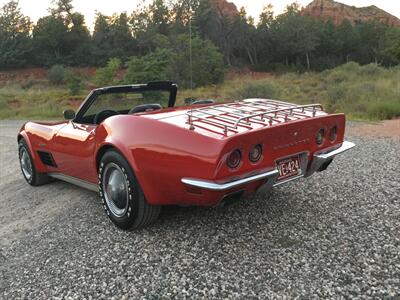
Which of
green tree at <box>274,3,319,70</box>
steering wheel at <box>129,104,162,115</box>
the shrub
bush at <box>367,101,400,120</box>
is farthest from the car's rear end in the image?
green tree at <box>274,3,319,70</box>

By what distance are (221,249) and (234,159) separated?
2.34ft

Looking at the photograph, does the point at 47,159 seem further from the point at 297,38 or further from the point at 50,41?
the point at 50,41

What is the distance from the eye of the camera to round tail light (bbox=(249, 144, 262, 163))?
2.96 metres

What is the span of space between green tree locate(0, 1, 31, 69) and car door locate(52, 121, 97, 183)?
61.7m

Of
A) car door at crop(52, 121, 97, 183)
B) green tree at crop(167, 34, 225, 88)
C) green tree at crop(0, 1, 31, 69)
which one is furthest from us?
green tree at crop(0, 1, 31, 69)

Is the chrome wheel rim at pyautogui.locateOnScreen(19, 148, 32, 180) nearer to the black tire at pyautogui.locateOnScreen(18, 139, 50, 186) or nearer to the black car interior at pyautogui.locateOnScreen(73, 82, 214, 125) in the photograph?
the black tire at pyautogui.locateOnScreen(18, 139, 50, 186)

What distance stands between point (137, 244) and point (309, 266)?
1326mm

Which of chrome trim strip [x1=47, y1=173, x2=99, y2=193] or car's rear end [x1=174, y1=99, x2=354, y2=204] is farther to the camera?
chrome trim strip [x1=47, y1=173, x2=99, y2=193]

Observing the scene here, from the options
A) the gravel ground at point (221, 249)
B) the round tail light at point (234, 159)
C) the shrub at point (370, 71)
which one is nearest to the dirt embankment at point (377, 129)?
the gravel ground at point (221, 249)

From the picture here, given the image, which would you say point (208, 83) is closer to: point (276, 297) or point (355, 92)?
point (355, 92)

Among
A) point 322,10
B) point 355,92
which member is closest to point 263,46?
point 355,92

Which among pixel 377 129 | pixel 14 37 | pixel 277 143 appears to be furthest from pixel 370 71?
pixel 14 37

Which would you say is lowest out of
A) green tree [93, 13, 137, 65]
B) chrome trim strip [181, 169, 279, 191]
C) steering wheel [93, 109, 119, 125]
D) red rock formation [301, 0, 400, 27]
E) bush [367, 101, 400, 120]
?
bush [367, 101, 400, 120]

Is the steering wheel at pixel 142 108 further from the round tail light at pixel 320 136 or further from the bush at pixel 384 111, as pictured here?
the bush at pixel 384 111
